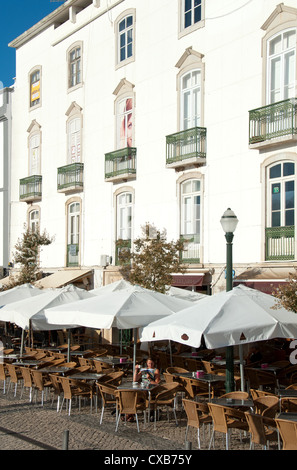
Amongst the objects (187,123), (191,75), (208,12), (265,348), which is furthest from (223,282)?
(208,12)

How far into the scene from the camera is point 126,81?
28000 millimetres

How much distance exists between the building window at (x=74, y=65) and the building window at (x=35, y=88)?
3.39 metres

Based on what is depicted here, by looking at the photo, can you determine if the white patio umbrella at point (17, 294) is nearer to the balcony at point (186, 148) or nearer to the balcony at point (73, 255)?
the balcony at point (186, 148)

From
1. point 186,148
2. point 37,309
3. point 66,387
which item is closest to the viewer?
point 66,387

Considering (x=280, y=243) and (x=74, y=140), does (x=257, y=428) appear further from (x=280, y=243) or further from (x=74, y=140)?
(x=74, y=140)

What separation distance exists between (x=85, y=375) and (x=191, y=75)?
44.1 feet

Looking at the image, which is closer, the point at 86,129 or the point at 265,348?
the point at 265,348

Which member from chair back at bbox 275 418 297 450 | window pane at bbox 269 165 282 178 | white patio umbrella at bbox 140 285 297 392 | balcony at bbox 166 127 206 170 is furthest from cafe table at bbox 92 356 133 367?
balcony at bbox 166 127 206 170

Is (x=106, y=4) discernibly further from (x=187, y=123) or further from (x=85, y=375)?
(x=85, y=375)

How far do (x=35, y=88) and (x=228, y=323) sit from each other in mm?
26520

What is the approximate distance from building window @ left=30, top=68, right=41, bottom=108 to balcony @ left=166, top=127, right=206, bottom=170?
12.7 metres

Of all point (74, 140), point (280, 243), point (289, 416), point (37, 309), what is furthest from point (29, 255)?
point (289, 416)

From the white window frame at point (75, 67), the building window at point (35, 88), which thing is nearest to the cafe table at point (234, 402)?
the white window frame at point (75, 67)

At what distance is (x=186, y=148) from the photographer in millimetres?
24188
